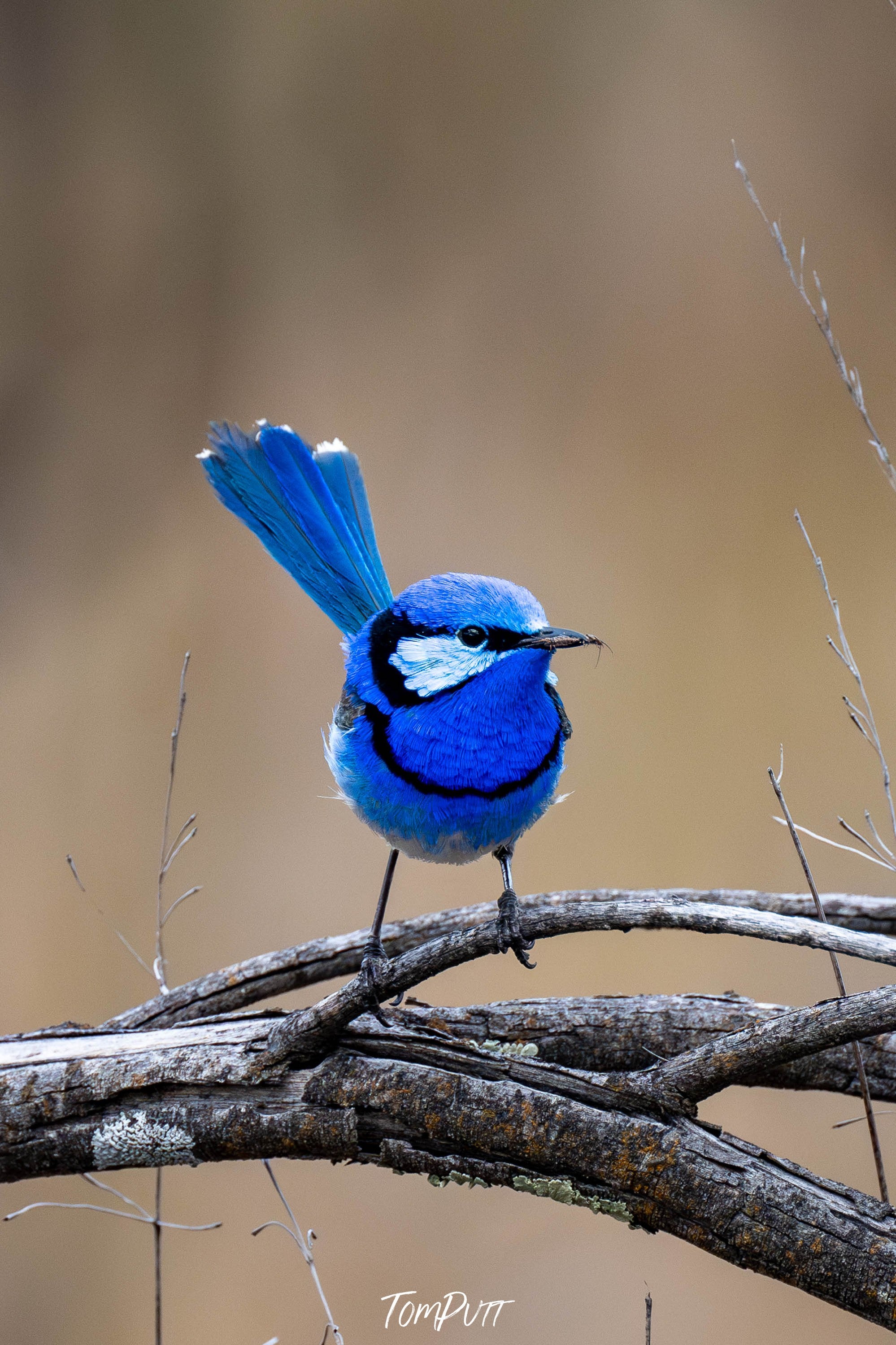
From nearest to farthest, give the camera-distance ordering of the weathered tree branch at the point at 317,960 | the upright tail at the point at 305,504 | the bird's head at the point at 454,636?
the bird's head at the point at 454,636, the weathered tree branch at the point at 317,960, the upright tail at the point at 305,504

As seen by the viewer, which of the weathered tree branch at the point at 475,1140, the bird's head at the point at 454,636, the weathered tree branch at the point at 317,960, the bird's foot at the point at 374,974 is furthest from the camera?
the weathered tree branch at the point at 317,960

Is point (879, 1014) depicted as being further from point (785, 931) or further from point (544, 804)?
point (544, 804)

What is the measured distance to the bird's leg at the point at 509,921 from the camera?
3.43ft

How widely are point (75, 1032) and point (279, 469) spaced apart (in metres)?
0.80

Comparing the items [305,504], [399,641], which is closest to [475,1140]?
[399,641]

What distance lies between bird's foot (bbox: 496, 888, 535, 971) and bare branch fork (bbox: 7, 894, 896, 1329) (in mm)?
23

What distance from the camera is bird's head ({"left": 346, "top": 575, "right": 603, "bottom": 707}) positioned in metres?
1.20

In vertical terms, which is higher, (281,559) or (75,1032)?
(281,559)

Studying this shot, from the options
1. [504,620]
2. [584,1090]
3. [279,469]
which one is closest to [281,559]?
[279,469]

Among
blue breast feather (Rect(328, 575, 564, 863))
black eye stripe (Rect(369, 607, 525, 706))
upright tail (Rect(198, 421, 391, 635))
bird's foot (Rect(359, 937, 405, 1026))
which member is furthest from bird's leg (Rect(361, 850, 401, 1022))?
upright tail (Rect(198, 421, 391, 635))

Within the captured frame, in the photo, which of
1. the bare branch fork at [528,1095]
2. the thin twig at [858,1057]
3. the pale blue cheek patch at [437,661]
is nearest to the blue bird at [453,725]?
the pale blue cheek patch at [437,661]

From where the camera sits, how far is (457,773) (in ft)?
4.07

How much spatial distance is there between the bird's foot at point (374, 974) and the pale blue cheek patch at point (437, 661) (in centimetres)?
32

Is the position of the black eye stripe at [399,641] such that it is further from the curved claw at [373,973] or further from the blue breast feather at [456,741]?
the curved claw at [373,973]
